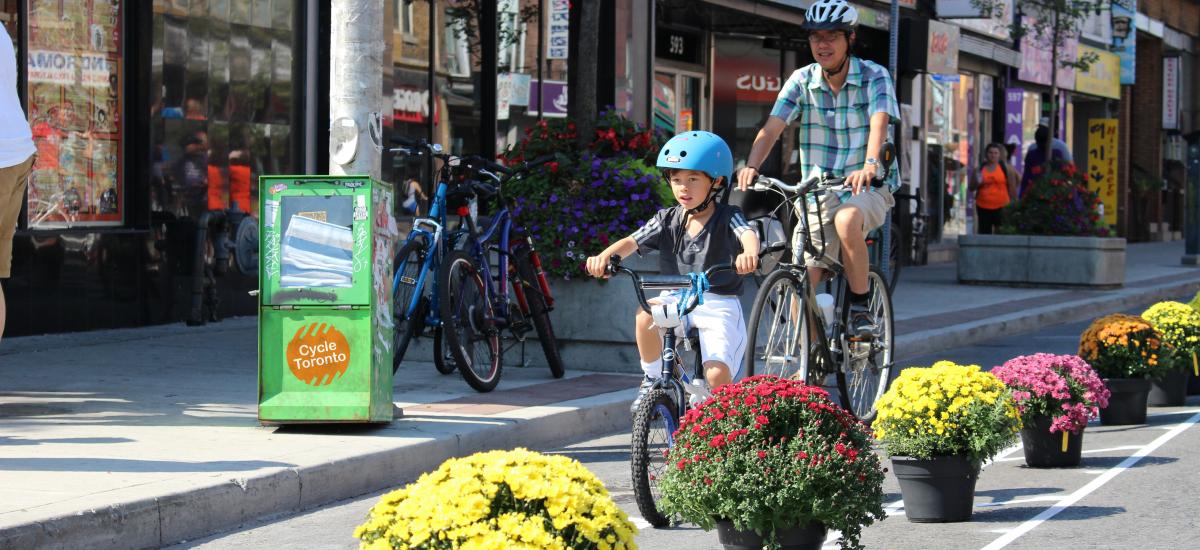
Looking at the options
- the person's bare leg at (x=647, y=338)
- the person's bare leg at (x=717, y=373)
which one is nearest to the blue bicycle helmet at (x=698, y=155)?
the person's bare leg at (x=647, y=338)

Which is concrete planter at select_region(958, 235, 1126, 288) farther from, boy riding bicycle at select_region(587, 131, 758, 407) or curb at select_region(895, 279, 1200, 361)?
boy riding bicycle at select_region(587, 131, 758, 407)

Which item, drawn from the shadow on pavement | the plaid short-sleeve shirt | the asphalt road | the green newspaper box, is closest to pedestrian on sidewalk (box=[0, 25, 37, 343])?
the shadow on pavement

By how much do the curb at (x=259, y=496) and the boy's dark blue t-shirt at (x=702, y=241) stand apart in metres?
1.47

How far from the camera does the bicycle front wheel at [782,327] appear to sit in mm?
7199

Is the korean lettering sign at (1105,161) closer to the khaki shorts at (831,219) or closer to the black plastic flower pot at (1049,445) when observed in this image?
the khaki shorts at (831,219)

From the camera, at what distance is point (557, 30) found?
16484 mm

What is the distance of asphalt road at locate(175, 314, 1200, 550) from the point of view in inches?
224

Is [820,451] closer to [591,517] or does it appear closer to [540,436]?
[591,517]

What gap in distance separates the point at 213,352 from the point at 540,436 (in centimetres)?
329

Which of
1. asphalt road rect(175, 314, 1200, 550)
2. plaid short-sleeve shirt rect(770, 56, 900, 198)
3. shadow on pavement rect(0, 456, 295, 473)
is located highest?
plaid short-sleeve shirt rect(770, 56, 900, 198)

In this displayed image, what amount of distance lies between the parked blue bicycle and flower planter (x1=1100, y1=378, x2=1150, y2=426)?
3.11m

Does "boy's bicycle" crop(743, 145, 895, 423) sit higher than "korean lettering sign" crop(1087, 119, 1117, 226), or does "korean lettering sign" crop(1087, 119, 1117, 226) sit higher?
"korean lettering sign" crop(1087, 119, 1117, 226)

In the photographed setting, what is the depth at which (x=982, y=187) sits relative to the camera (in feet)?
67.4

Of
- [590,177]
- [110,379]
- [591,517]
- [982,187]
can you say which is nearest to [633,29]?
[982,187]
